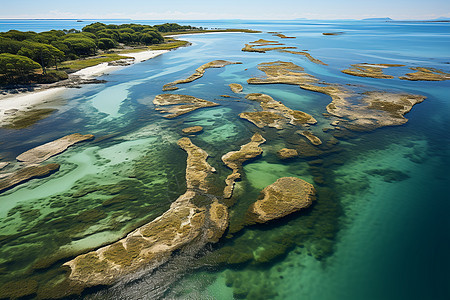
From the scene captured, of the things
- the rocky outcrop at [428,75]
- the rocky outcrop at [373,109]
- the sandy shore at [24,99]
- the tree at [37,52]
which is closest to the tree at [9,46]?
the tree at [37,52]

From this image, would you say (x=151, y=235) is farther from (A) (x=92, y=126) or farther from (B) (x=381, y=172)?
(A) (x=92, y=126)

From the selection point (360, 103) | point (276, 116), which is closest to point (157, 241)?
point (276, 116)

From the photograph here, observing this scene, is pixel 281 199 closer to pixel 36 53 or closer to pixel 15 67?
pixel 15 67

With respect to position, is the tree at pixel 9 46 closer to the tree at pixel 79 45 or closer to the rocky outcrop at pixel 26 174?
the tree at pixel 79 45

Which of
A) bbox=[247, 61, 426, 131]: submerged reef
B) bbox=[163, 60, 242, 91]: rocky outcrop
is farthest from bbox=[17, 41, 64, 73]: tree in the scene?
bbox=[247, 61, 426, 131]: submerged reef

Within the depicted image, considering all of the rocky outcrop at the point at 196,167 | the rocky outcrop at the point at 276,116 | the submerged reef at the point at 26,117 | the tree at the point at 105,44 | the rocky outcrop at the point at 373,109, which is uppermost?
the tree at the point at 105,44

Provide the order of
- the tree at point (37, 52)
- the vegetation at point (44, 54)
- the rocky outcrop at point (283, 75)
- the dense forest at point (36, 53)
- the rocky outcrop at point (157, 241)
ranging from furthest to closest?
the rocky outcrop at point (283, 75) → the tree at point (37, 52) → the vegetation at point (44, 54) → the dense forest at point (36, 53) → the rocky outcrop at point (157, 241)
